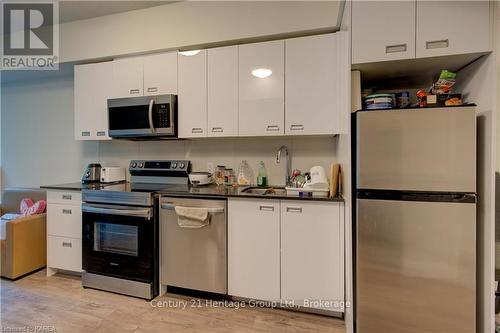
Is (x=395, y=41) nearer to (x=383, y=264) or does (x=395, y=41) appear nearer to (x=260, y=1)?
(x=260, y=1)

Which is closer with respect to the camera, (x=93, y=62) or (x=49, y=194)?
(x=49, y=194)

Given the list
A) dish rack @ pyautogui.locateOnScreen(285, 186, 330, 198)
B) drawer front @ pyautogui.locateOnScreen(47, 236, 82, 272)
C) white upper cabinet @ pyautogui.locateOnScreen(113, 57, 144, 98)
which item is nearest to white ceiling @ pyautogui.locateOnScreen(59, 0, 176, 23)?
white upper cabinet @ pyautogui.locateOnScreen(113, 57, 144, 98)

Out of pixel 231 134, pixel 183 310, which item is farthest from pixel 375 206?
pixel 183 310

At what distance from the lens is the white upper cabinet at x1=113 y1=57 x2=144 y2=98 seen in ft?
8.50

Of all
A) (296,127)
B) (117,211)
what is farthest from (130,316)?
(296,127)

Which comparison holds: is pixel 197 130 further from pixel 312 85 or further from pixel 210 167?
pixel 312 85

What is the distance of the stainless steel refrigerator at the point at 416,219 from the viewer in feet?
4.90

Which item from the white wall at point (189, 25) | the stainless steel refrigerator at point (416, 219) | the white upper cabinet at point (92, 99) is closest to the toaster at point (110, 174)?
the white upper cabinet at point (92, 99)

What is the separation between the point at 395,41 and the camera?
160cm

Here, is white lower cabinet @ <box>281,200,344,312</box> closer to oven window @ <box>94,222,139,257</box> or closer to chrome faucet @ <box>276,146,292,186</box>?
chrome faucet @ <box>276,146,292,186</box>

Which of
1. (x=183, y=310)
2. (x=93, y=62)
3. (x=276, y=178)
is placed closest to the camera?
(x=183, y=310)

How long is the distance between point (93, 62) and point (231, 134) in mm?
1757

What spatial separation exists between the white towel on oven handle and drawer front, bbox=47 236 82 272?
46.5 inches

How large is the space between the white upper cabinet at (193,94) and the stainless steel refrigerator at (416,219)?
142 cm
